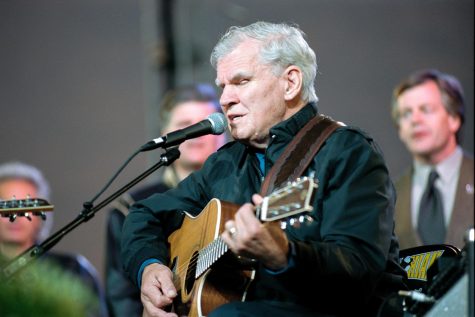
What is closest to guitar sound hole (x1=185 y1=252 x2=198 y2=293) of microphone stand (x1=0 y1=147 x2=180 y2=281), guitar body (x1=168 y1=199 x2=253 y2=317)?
guitar body (x1=168 y1=199 x2=253 y2=317)

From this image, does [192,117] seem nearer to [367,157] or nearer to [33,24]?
[33,24]

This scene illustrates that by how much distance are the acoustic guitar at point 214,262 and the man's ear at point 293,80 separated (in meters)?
0.58

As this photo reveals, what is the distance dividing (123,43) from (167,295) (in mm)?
4353

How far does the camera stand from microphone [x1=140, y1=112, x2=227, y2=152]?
11.8 feet

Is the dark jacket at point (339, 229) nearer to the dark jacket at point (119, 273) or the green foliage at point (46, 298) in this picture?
the green foliage at point (46, 298)

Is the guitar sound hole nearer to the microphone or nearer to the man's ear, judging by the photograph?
the microphone

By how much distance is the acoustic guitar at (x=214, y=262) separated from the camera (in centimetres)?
265

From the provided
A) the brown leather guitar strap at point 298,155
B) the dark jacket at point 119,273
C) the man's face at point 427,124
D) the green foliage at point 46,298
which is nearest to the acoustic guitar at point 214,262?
the brown leather guitar strap at point 298,155

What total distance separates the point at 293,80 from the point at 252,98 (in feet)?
0.62

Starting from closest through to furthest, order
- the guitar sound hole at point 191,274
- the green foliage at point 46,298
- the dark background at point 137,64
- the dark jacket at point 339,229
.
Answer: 1. the green foliage at point 46,298
2. the dark jacket at point 339,229
3. the guitar sound hole at point 191,274
4. the dark background at point 137,64

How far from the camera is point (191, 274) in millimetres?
3359

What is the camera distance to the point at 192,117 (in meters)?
5.68

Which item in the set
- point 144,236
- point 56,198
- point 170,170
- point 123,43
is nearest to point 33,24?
point 123,43

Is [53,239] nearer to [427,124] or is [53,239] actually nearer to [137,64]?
[427,124]
